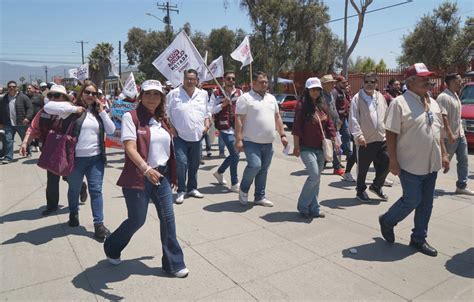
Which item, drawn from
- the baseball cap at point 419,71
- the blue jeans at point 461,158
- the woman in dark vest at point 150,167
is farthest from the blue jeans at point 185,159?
the blue jeans at point 461,158

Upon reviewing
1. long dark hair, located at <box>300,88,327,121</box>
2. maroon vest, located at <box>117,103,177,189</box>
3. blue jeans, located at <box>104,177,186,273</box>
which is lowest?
blue jeans, located at <box>104,177,186,273</box>

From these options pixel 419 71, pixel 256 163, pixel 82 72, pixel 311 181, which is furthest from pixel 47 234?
pixel 82 72

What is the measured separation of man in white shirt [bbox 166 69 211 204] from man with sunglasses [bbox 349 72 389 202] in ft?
7.45

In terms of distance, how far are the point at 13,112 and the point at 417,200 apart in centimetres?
965

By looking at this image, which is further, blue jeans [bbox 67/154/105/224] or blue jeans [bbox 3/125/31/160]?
blue jeans [bbox 3/125/31/160]

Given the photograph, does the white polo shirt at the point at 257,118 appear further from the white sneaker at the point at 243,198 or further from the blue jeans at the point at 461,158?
the blue jeans at the point at 461,158

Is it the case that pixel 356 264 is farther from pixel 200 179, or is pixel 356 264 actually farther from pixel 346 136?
pixel 346 136

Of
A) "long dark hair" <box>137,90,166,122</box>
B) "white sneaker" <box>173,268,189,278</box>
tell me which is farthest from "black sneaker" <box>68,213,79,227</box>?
"long dark hair" <box>137,90,166,122</box>

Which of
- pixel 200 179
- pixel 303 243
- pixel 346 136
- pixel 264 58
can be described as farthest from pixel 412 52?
pixel 303 243

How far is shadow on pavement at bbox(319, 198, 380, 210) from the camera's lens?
18.9 ft

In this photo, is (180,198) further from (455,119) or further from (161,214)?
(455,119)

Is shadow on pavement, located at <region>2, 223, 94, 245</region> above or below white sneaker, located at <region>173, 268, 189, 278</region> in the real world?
below

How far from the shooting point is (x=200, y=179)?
7.63 m

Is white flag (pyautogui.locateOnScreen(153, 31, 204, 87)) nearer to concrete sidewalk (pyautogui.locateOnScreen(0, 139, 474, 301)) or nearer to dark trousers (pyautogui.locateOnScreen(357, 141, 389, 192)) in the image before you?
concrete sidewalk (pyautogui.locateOnScreen(0, 139, 474, 301))
